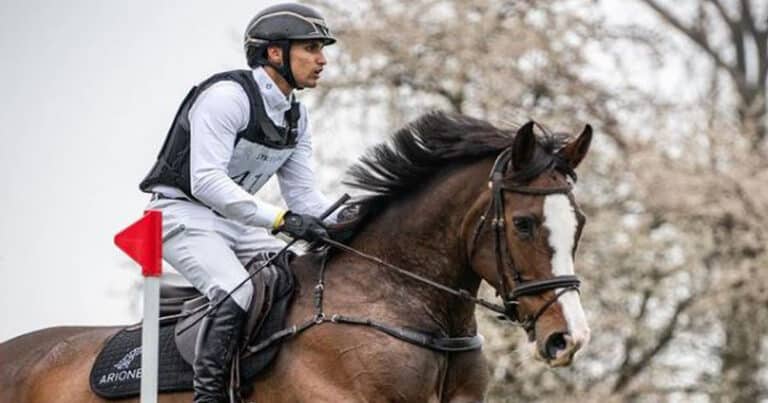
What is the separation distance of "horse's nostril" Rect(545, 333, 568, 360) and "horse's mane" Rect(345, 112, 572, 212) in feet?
3.23

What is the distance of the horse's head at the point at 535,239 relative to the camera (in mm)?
6871

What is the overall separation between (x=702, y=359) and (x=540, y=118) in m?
3.70

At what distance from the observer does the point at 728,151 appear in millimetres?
21312

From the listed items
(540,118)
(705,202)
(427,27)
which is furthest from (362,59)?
(705,202)

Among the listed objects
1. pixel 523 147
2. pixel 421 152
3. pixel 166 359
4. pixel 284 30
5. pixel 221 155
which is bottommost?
pixel 166 359

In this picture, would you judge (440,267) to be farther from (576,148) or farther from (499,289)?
(576,148)

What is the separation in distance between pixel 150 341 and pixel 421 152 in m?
1.76

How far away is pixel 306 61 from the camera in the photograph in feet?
25.5

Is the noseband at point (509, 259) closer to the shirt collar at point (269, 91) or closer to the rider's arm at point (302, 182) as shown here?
the shirt collar at point (269, 91)

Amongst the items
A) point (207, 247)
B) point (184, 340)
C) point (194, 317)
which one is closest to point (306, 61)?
point (207, 247)

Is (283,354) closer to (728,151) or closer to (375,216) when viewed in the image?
(375,216)

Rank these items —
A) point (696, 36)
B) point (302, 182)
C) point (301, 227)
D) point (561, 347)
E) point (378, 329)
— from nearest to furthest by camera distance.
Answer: point (561, 347) < point (378, 329) < point (301, 227) < point (302, 182) < point (696, 36)

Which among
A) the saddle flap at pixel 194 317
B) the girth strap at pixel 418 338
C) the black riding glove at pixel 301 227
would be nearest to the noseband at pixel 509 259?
the girth strap at pixel 418 338

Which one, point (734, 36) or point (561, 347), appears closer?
point (561, 347)
